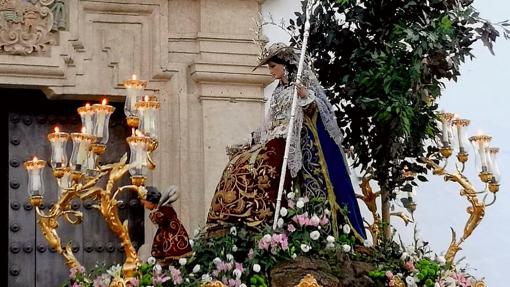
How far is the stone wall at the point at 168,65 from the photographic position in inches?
316

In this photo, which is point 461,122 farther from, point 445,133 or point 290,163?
point 290,163

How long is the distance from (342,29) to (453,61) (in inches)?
26.2

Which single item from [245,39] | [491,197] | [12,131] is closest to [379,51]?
[245,39]

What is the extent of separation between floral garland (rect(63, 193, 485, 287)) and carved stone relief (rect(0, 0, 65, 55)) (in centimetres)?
158

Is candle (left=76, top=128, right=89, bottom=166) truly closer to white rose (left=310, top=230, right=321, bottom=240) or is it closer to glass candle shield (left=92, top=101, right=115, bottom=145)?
glass candle shield (left=92, top=101, right=115, bottom=145)

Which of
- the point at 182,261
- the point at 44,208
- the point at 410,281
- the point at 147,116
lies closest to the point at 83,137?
the point at 147,116

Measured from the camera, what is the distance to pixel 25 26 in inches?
315

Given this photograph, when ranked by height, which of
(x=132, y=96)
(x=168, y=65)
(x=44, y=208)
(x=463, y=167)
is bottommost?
(x=44, y=208)

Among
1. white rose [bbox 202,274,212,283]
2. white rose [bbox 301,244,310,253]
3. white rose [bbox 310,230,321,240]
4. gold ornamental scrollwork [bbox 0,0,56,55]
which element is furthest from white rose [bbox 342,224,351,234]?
gold ornamental scrollwork [bbox 0,0,56,55]

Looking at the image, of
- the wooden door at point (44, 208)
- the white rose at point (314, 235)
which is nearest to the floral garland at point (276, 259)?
the white rose at point (314, 235)

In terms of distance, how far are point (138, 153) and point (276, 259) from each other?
84cm

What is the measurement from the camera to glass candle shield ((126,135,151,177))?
6621mm

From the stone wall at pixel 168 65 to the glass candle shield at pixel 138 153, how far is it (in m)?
1.41

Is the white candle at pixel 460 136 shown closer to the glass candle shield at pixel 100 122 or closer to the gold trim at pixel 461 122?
the gold trim at pixel 461 122
